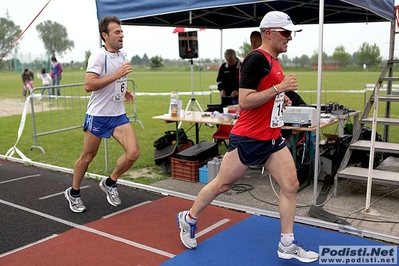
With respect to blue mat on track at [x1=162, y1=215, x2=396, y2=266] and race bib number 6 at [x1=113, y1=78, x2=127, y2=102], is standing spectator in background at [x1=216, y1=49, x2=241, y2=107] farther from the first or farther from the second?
blue mat on track at [x1=162, y1=215, x2=396, y2=266]

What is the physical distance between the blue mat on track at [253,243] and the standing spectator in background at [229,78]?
14.2ft

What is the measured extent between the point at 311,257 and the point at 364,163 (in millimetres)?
3269

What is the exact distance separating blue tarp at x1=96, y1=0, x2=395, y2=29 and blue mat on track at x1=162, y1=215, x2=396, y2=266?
236 centimetres

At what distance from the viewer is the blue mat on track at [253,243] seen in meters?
3.53

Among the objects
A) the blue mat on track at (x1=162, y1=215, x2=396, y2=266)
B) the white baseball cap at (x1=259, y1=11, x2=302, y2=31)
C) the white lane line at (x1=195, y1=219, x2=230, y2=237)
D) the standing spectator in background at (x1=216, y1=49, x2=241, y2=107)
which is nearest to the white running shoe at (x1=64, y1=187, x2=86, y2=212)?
the white lane line at (x1=195, y1=219, x2=230, y2=237)

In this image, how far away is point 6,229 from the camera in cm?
435

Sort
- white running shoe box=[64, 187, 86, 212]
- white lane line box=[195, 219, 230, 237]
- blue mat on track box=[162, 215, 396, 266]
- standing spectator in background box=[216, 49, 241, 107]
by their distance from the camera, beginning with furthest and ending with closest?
1. standing spectator in background box=[216, 49, 241, 107]
2. white running shoe box=[64, 187, 86, 212]
3. white lane line box=[195, 219, 230, 237]
4. blue mat on track box=[162, 215, 396, 266]

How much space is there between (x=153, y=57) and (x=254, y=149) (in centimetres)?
5956

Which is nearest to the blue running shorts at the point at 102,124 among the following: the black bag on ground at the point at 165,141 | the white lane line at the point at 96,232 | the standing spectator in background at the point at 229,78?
the white lane line at the point at 96,232

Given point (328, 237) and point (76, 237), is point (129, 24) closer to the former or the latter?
point (76, 237)

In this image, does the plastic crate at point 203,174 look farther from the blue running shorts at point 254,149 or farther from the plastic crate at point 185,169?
the blue running shorts at point 254,149

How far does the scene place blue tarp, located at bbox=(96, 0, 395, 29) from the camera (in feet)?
16.1

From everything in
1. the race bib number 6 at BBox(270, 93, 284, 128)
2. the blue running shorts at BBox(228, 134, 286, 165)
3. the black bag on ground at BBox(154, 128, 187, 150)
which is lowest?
the black bag on ground at BBox(154, 128, 187, 150)

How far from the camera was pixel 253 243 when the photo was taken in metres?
3.86
